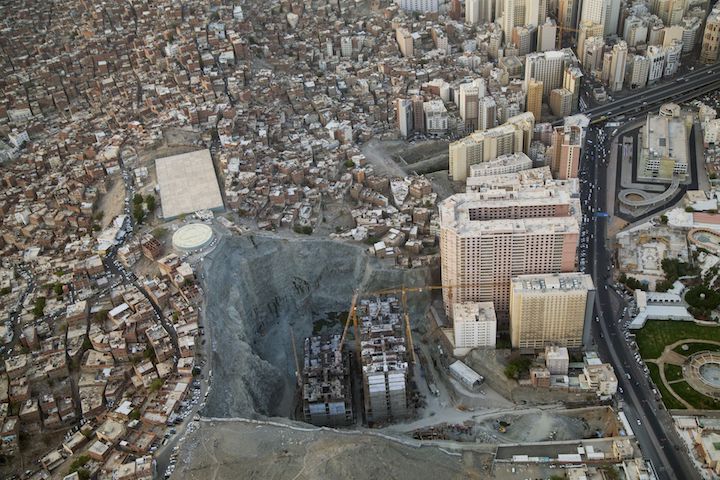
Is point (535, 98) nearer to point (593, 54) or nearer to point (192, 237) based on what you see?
point (593, 54)

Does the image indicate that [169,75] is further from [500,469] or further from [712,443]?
[712,443]

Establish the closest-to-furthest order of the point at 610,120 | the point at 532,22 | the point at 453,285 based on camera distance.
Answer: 1. the point at 453,285
2. the point at 610,120
3. the point at 532,22

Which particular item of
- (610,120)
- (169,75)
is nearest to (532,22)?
(610,120)

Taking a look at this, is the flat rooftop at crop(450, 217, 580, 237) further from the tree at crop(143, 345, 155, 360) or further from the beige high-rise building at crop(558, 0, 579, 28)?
the beige high-rise building at crop(558, 0, 579, 28)

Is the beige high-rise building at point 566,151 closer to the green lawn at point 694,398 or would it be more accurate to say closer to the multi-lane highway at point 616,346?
the multi-lane highway at point 616,346

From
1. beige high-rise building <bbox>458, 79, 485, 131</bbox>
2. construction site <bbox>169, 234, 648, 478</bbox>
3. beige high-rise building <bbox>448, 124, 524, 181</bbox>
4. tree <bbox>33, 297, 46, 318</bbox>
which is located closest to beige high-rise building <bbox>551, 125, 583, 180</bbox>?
beige high-rise building <bbox>448, 124, 524, 181</bbox>

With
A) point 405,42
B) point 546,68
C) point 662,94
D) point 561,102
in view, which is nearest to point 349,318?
point 561,102
